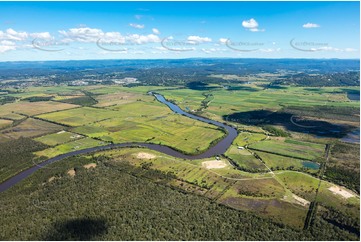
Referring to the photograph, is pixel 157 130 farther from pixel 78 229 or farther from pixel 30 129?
pixel 78 229

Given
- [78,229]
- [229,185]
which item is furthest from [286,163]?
[78,229]

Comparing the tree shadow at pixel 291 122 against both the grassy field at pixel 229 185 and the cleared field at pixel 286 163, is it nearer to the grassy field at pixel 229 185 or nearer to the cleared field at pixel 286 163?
the cleared field at pixel 286 163

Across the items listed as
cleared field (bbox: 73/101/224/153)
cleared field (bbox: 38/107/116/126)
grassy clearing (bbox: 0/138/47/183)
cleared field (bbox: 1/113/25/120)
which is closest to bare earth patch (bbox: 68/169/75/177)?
grassy clearing (bbox: 0/138/47/183)

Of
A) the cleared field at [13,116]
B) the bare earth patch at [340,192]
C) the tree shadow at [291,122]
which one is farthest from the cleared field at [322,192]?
the cleared field at [13,116]

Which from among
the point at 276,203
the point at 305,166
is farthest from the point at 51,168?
the point at 305,166

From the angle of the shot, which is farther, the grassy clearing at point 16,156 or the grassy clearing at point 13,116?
the grassy clearing at point 13,116

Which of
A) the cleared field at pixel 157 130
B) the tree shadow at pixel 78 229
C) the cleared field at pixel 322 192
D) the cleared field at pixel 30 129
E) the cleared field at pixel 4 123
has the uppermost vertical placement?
the cleared field at pixel 322 192
